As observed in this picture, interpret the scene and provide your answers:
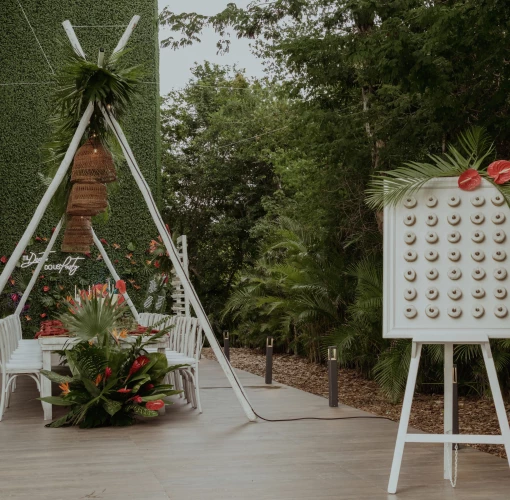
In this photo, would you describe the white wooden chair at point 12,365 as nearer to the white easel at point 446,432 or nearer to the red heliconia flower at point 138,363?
the red heliconia flower at point 138,363

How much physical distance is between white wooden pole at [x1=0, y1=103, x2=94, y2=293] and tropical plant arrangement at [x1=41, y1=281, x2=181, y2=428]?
0.76m

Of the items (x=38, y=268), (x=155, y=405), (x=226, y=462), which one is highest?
(x=38, y=268)

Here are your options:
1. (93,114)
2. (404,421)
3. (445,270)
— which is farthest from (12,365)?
(445,270)

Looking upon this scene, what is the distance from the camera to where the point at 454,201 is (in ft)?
19.0

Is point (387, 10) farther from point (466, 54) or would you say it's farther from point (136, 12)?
point (136, 12)

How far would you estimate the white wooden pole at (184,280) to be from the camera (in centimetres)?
898

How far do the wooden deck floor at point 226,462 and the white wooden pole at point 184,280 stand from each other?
311mm

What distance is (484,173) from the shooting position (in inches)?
231

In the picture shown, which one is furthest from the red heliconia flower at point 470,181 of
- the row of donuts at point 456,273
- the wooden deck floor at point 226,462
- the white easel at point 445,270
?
the wooden deck floor at point 226,462

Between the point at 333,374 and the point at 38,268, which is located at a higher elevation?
the point at 38,268

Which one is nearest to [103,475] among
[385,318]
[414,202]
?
[385,318]

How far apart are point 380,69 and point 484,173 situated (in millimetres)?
3128

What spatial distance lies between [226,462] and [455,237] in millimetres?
2495

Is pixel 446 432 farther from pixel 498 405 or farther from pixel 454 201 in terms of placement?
pixel 454 201
